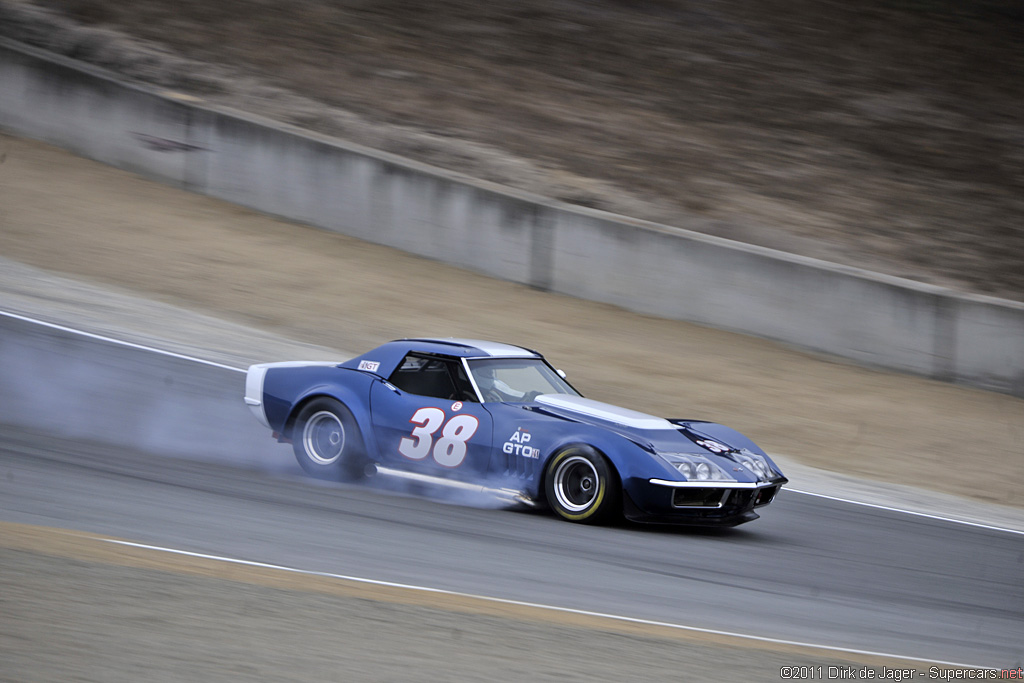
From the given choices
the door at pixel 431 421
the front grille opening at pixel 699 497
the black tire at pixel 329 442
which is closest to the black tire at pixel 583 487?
the front grille opening at pixel 699 497

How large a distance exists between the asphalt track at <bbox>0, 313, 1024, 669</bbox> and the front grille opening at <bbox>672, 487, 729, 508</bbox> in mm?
284

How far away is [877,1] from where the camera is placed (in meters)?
27.9

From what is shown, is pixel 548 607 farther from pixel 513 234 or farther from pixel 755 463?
pixel 513 234

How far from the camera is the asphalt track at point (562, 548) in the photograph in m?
5.75

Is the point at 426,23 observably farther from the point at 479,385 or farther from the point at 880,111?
the point at 479,385

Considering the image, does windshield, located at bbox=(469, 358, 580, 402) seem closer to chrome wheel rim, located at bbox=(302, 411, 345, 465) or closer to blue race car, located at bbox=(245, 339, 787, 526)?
blue race car, located at bbox=(245, 339, 787, 526)

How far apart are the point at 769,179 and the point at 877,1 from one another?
10143 millimetres

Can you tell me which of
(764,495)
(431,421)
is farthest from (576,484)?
(764,495)

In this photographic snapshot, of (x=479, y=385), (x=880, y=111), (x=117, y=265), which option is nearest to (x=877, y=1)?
(x=880, y=111)

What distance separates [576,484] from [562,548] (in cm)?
88

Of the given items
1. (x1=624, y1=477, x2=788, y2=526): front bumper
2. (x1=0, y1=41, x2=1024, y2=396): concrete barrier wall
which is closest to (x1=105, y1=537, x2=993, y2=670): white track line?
(x1=624, y1=477, x2=788, y2=526): front bumper

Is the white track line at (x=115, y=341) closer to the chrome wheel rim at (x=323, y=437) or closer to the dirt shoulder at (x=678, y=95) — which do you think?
the chrome wheel rim at (x=323, y=437)

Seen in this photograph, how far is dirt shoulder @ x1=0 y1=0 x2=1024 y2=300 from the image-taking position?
1967 cm

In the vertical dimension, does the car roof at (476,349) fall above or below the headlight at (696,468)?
above
